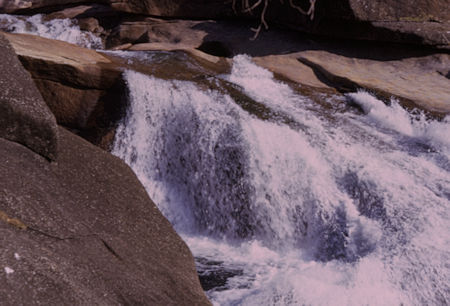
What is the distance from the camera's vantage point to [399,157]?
18.9 ft

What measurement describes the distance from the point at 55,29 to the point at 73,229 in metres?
9.03

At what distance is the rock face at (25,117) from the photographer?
3180mm

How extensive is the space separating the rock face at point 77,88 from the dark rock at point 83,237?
2406mm

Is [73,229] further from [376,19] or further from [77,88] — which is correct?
[376,19]

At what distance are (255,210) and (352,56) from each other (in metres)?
4.62

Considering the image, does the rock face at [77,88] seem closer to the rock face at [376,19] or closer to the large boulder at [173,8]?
the rock face at [376,19]

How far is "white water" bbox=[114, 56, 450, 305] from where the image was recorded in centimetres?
428

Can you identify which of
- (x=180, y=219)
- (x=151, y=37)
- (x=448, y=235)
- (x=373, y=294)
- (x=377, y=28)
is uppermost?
(x=377, y=28)

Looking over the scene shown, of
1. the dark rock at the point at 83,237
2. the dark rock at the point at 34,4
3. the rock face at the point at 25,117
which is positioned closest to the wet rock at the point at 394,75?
the dark rock at the point at 83,237

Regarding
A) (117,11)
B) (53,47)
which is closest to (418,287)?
(53,47)

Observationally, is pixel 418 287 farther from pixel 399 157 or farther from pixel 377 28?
pixel 377 28

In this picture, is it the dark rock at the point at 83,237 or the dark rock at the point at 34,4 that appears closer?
the dark rock at the point at 83,237

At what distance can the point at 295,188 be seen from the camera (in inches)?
219

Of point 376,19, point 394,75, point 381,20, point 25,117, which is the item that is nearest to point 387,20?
point 381,20
